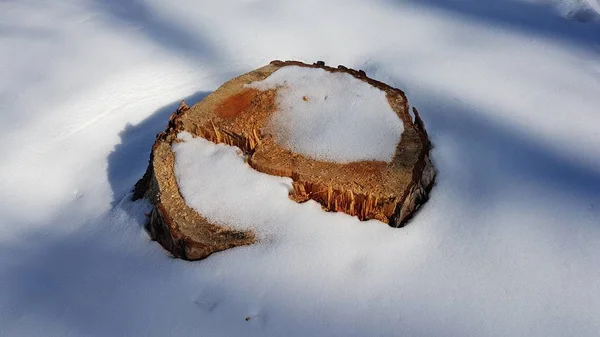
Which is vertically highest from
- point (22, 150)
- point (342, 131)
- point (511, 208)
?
point (342, 131)

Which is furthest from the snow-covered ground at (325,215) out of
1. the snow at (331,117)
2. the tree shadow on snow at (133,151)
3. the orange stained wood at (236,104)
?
the orange stained wood at (236,104)

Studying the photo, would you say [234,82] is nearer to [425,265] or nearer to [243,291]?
[243,291]

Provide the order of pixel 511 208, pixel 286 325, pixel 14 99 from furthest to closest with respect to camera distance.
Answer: pixel 14 99
pixel 511 208
pixel 286 325

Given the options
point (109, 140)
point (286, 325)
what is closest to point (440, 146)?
point (286, 325)

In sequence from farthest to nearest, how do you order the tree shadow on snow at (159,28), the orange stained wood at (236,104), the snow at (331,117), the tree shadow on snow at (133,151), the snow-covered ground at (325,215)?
the tree shadow on snow at (159,28)
the tree shadow on snow at (133,151)
the orange stained wood at (236,104)
the snow at (331,117)
the snow-covered ground at (325,215)

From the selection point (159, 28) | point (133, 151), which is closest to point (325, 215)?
point (133, 151)

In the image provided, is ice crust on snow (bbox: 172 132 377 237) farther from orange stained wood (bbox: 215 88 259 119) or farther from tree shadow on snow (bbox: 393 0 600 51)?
tree shadow on snow (bbox: 393 0 600 51)

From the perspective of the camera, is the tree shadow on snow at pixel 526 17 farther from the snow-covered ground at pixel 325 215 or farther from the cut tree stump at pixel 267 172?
the cut tree stump at pixel 267 172

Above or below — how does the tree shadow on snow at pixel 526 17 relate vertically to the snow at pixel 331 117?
above
